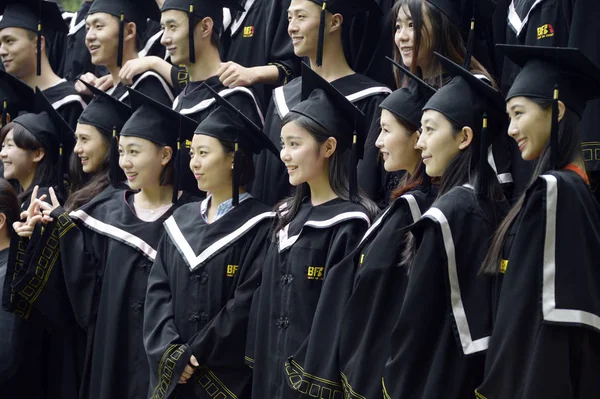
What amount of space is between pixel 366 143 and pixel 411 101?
26.8 inches

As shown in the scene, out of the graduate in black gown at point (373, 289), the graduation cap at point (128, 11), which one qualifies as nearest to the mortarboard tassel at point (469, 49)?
the graduate in black gown at point (373, 289)

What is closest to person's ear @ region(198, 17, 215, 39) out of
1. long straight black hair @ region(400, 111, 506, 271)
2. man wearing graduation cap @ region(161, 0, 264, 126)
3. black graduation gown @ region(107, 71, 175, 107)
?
man wearing graduation cap @ region(161, 0, 264, 126)

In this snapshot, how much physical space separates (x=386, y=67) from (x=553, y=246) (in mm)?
2677

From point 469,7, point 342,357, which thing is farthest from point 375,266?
point 469,7

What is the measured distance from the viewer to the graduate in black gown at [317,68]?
6090 mm

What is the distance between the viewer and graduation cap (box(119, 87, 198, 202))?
252 inches

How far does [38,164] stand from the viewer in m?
7.36

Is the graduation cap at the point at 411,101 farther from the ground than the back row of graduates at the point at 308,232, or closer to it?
farther from the ground

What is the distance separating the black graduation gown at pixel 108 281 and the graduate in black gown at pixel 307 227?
97 centimetres

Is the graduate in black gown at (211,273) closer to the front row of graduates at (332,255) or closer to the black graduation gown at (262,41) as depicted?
the front row of graduates at (332,255)

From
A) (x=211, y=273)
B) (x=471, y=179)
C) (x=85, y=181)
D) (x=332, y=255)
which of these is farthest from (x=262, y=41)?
(x=471, y=179)

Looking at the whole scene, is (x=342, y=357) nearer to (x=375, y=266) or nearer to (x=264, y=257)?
(x=375, y=266)

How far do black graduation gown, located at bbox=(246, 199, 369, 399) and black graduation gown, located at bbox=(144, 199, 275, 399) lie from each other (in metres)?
0.19

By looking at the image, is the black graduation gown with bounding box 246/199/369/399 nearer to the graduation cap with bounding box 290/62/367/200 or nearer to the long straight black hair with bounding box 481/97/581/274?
the graduation cap with bounding box 290/62/367/200
